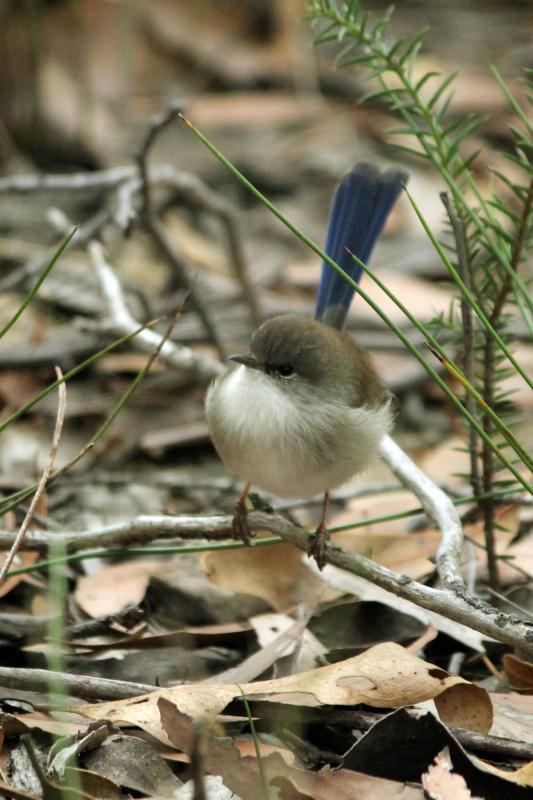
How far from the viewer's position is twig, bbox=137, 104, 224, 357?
4.64 metres

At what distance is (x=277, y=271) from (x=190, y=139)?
1.78 meters

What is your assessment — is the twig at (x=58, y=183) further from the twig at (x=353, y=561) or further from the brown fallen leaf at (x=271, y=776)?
the brown fallen leaf at (x=271, y=776)

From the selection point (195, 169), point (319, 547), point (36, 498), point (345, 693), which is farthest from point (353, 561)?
point (195, 169)

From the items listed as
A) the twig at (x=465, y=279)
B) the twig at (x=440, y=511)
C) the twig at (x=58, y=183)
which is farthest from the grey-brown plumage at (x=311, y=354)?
the twig at (x=58, y=183)

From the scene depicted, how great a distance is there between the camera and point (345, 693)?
2.83 meters

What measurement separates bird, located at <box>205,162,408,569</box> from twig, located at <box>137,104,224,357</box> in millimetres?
917

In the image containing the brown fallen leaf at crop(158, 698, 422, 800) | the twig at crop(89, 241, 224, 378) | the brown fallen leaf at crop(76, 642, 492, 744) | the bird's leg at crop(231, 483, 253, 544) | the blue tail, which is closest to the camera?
the brown fallen leaf at crop(158, 698, 422, 800)

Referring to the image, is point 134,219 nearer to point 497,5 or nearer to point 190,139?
point 190,139

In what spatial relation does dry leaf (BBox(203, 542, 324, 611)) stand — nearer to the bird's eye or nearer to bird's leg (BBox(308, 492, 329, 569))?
bird's leg (BBox(308, 492, 329, 569))

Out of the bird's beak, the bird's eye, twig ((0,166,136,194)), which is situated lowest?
twig ((0,166,136,194))

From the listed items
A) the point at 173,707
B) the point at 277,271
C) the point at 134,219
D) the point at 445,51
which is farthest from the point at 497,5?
the point at 173,707

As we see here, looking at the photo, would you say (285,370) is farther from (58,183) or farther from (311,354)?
(58,183)

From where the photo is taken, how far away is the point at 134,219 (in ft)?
14.3

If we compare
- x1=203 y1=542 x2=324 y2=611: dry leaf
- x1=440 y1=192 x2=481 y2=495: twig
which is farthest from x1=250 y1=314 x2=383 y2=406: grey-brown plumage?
x1=203 y1=542 x2=324 y2=611: dry leaf
